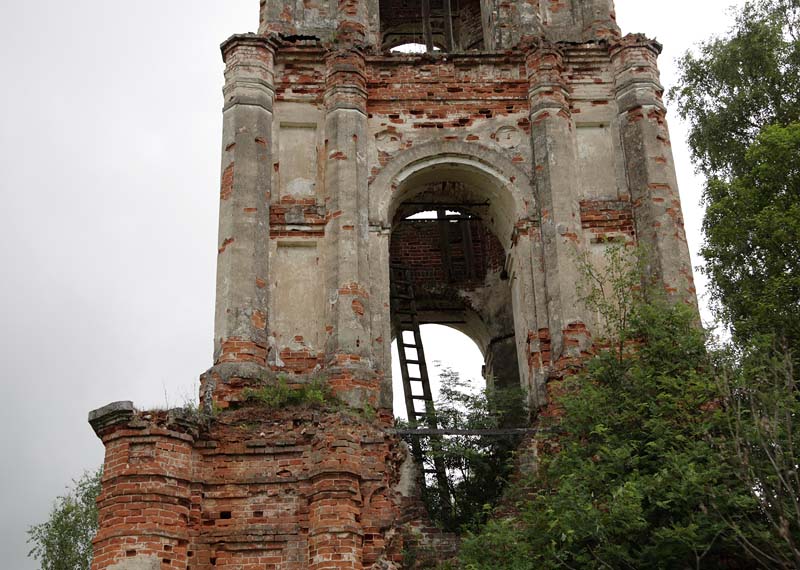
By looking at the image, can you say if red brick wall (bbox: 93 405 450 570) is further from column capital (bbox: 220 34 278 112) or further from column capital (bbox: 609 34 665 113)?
column capital (bbox: 609 34 665 113)

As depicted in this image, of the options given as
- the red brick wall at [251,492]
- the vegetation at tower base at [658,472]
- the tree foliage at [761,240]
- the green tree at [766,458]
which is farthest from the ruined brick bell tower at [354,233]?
the green tree at [766,458]

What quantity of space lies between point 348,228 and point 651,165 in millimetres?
3832

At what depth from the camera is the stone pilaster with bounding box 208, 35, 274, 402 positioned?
1270 centimetres

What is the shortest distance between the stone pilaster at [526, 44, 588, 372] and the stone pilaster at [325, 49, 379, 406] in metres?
2.09

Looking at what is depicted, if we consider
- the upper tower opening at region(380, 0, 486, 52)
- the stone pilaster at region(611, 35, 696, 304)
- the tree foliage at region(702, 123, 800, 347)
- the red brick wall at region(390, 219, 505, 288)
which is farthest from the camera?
the upper tower opening at region(380, 0, 486, 52)

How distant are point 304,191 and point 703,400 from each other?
19.0 feet

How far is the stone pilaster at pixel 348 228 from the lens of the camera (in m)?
12.5

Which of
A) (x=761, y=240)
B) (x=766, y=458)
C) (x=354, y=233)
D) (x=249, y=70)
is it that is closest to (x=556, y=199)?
(x=354, y=233)

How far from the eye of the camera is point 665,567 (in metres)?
9.72

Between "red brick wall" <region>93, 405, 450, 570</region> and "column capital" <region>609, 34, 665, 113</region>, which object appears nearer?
"red brick wall" <region>93, 405, 450, 570</region>

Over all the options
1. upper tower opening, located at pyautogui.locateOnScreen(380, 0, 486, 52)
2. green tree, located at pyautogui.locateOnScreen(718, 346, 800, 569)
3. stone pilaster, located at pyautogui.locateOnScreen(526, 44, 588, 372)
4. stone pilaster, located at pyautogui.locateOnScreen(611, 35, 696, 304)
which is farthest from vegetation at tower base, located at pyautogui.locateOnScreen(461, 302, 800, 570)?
upper tower opening, located at pyautogui.locateOnScreen(380, 0, 486, 52)

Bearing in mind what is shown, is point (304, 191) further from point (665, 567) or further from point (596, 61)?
point (665, 567)

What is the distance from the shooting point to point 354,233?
13359mm

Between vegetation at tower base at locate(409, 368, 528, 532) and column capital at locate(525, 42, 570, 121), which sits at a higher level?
column capital at locate(525, 42, 570, 121)
